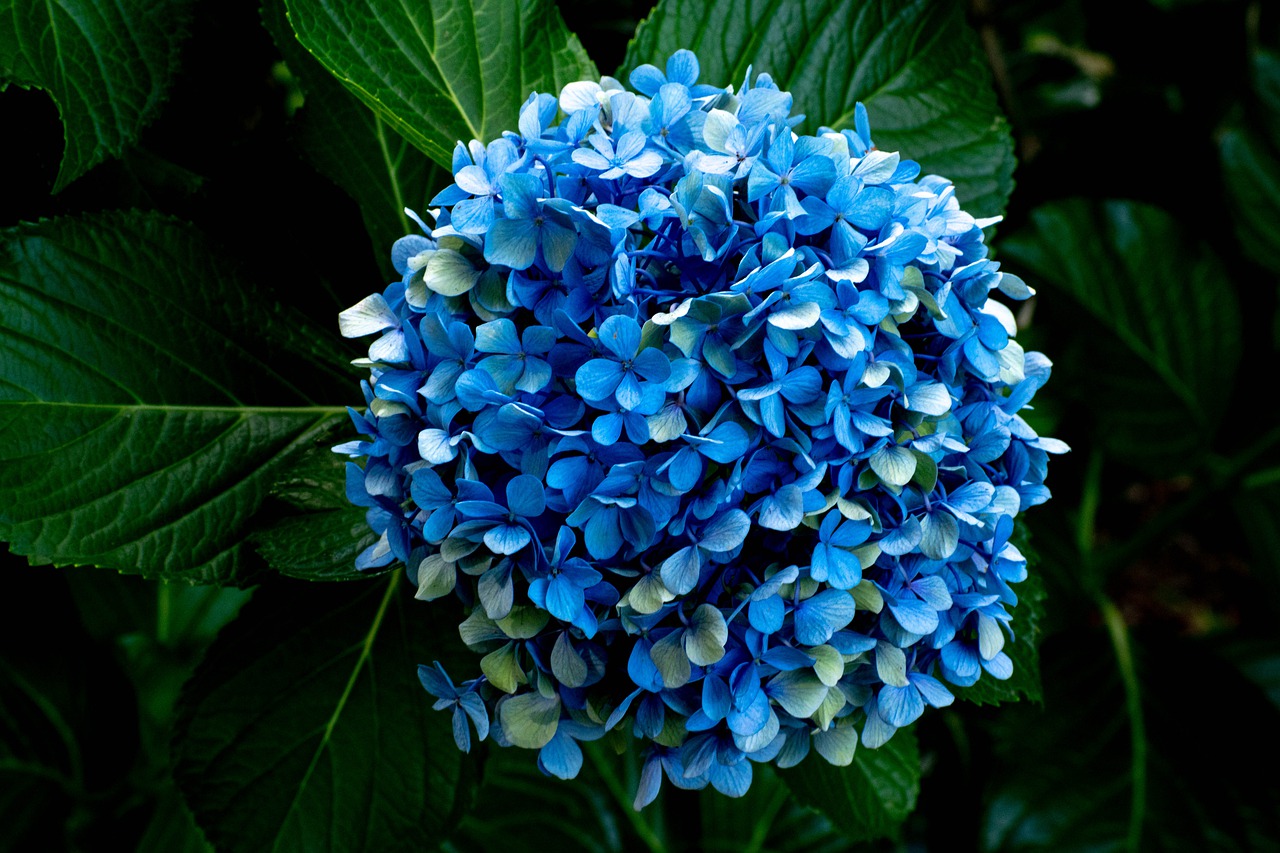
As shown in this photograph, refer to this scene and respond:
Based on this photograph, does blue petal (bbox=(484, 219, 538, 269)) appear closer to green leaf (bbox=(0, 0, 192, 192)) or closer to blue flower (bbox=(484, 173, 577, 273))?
blue flower (bbox=(484, 173, 577, 273))

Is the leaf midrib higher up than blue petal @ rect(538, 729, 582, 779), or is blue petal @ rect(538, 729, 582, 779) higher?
blue petal @ rect(538, 729, 582, 779)

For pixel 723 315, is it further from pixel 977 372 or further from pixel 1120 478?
pixel 1120 478

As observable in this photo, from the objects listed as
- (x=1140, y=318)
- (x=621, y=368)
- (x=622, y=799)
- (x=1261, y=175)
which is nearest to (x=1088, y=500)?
(x=1140, y=318)

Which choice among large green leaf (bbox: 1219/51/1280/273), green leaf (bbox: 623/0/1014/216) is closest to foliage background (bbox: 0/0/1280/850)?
large green leaf (bbox: 1219/51/1280/273)

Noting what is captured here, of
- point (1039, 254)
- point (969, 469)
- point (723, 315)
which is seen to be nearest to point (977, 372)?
point (969, 469)

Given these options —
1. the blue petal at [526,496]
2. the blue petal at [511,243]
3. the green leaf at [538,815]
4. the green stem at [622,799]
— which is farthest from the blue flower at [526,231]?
the green stem at [622,799]

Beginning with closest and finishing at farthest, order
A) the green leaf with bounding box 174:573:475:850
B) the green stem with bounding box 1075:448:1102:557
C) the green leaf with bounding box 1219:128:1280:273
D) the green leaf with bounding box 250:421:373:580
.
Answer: the green leaf with bounding box 250:421:373:580
the green leaf with bounding box 174:573:475:850
the green leaf with bounding box 1219:128:1280:273
the green stem with bounding box 1075:448:1102:557
